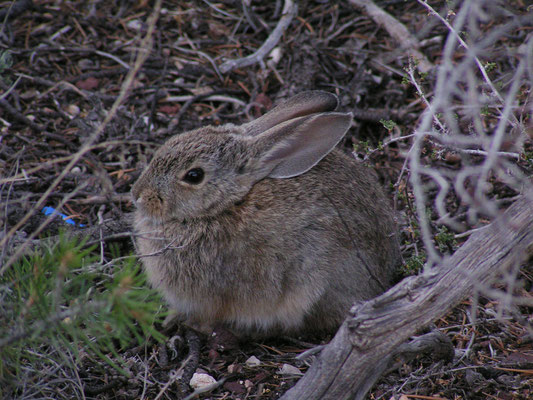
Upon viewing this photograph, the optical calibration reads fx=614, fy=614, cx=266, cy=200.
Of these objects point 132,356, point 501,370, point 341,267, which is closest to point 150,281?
point 132,356

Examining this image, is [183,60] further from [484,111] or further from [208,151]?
[484,111]

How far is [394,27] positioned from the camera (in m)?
6.77

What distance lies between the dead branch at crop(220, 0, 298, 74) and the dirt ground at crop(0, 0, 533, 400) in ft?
0.32

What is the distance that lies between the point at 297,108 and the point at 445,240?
158 cm

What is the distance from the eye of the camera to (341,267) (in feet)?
14.6

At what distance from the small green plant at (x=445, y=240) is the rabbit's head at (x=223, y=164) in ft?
3.30

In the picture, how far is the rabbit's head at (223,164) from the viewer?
4.60 meters

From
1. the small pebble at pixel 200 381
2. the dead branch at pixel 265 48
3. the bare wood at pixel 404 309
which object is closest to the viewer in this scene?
the bare wood at pixel 404 309

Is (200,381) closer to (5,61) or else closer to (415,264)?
(415,264)

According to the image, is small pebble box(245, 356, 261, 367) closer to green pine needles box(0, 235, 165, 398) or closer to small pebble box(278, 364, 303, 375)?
small pebble box(278, 364, 303, 375)

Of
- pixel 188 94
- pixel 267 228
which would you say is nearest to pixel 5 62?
pixel 188 94

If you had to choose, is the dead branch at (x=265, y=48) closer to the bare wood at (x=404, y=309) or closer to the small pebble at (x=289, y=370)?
the small pebble at (x=289, y=370)

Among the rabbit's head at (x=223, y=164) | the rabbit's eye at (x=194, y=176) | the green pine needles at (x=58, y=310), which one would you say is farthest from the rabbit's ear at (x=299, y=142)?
the green pine needles at (x=58, y=310)

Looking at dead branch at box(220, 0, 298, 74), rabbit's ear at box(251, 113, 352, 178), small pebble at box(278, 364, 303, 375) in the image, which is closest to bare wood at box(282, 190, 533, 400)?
small pebble at box(278, 364, 303, 375)
